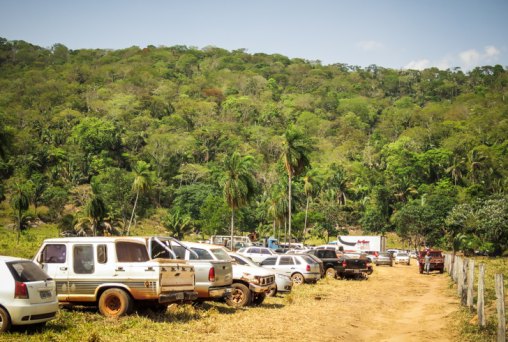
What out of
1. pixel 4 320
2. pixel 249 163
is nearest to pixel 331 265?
pixel 4 320

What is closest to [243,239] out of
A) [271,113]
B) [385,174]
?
[385,174]

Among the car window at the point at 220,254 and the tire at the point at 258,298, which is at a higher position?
the car window at the point at 220,254

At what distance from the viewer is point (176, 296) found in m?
14.3

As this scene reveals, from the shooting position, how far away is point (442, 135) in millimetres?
133750

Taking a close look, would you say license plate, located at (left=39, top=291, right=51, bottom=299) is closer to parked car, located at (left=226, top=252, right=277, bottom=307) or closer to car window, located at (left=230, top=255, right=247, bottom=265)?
parked car, located at (left=226, top=252, right=277, bottom=307)

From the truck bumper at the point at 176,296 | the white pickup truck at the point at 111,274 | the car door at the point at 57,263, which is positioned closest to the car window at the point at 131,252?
the white pickup truck at the point at 111,274

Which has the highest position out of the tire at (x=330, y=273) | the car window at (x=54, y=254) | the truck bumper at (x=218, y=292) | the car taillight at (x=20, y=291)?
the car window at (x=54, y=254)

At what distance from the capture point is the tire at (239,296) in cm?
1816

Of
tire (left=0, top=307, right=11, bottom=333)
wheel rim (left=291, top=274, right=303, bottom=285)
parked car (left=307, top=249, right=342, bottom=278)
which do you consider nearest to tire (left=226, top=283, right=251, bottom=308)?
tire (left=0, top=307, right=11, bottom=333)

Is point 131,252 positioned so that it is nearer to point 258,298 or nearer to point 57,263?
point 57,263

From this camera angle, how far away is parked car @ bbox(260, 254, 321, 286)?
1107 inches

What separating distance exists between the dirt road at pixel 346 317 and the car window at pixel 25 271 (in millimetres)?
3882

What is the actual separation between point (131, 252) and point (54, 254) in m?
1.98

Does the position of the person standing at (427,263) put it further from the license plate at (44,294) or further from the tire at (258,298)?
the license plate at (44,294)
